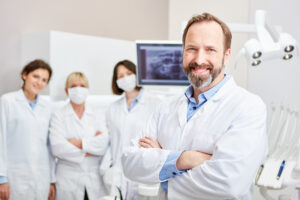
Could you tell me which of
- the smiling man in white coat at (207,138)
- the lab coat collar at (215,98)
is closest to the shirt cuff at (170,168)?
the smiling man in white coat at (207,138)

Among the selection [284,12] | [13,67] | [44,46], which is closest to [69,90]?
[44,46]

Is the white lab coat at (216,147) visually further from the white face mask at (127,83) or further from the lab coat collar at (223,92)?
the white face mask at (127,83)

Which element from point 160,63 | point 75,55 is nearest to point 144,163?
point 160,63

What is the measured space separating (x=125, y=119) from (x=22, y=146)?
70cm

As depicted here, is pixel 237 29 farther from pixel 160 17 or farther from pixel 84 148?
pixel 160 17

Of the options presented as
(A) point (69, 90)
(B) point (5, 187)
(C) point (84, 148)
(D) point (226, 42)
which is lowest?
(B) point (5, 187)

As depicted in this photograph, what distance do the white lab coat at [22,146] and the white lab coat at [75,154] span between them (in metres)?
0.12

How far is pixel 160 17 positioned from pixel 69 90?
2112 mm

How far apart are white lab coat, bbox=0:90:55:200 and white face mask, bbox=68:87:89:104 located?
26 cm

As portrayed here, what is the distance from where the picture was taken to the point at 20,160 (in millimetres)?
2498

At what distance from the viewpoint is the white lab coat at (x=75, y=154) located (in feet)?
8.36

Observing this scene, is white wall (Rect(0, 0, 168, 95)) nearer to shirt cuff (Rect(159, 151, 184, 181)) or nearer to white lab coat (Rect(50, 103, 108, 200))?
white lab coat (Rect(50, 103, 108, 200))

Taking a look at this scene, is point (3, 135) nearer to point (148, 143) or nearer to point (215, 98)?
point (148, 143)

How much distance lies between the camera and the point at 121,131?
2.61 metres
